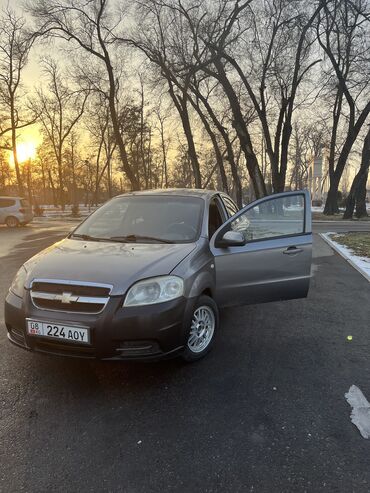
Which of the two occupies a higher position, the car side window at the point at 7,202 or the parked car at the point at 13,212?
the car side window at the point at 7,202

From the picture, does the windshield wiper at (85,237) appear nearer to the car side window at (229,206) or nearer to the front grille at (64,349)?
the front grille at (64,349)

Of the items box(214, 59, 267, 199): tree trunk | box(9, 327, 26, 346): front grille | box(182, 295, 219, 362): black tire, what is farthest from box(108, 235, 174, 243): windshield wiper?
box(214, 59, 267, 199): tree trunk

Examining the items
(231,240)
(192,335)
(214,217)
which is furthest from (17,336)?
(214,217)

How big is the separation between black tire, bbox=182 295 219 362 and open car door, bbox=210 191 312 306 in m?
0.32

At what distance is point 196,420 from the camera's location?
2854 mm

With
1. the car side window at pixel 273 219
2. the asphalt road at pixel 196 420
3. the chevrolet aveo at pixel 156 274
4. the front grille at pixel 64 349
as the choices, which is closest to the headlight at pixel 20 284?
the chevrolet aveo at pixel 156 274

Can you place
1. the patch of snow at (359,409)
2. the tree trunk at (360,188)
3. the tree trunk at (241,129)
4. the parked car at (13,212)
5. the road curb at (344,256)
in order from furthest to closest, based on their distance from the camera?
the tree trunk at (360,188) < the parked car at (13,212) < the tree trunk at (241,129) < the road curb at (344,256) < the patch of snow at (359,409)

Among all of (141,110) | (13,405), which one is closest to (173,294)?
(13,405)

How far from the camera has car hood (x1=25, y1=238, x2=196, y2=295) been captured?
10.5ft

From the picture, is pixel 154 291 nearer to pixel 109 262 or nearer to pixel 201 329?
pixel 109 262

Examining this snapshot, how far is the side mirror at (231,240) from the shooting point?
4098 millimetres

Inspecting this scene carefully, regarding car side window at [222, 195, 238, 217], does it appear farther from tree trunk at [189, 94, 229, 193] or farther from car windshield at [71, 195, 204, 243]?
tree trunk at [189, 94, 229, 193]

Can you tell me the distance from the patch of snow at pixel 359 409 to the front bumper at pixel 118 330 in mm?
1464

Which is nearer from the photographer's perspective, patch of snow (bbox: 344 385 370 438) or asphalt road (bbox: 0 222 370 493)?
asphalt road (bbox: 0 222 370 493)
